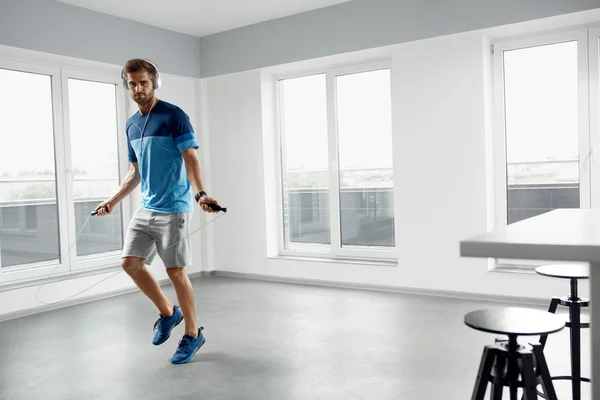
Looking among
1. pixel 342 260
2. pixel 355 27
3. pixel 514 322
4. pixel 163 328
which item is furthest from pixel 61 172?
pixel 514 322

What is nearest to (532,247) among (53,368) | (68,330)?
(53,368)

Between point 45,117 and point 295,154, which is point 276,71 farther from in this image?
point 45,117

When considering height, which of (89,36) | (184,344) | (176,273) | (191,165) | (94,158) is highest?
(89,36)

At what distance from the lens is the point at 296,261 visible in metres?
5.45

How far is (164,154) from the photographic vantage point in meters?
2.95

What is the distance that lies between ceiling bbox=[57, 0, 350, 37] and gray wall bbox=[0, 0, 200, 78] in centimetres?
8

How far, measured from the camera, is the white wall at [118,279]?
4379mm

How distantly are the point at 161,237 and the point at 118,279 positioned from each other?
2.47m

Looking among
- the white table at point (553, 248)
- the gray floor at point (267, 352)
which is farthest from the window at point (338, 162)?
the white table at point (553, 248)

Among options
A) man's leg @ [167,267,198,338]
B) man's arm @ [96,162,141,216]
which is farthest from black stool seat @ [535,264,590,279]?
man's arm @ [96,162,141,216]

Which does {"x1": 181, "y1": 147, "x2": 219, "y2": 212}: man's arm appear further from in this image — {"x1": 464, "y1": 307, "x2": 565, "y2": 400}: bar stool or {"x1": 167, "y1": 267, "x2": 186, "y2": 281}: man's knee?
{"x1": 464, "y1": 307, "x2": 565, "y2": 400}: bar stool

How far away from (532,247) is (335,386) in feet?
5.93

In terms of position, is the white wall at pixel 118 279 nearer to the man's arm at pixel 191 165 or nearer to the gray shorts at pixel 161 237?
the gray shorts at pixel 161 237

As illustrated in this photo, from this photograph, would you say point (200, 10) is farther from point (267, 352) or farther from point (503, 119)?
point (267, 352)
